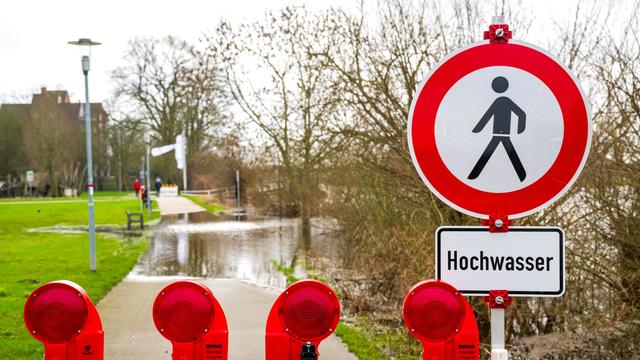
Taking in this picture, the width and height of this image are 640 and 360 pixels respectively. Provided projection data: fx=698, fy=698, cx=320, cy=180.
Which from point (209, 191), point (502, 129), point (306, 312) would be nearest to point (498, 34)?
point (502, 129)

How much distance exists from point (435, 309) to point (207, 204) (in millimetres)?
41159

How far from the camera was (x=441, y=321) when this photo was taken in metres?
2.42

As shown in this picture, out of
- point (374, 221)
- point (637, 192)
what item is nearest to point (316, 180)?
point (374, 221)

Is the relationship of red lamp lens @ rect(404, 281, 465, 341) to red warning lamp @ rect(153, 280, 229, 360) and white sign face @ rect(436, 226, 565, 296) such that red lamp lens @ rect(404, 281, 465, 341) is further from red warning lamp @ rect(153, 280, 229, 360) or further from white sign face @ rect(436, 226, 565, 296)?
red warning lamp @ rect(153, 280, 229, 360)

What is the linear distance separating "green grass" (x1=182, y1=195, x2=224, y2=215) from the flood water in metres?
9.34

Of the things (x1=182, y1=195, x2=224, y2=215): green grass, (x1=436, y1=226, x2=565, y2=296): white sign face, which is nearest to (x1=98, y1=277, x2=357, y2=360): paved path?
(x1=436, y1=226, x2=565, y2=296): white sign face

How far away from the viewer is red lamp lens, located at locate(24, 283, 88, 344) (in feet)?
8.28

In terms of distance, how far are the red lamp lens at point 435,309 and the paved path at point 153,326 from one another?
4768 millimetres

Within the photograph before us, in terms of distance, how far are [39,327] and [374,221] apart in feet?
30.3

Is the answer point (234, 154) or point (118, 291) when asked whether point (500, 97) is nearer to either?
point (118, 291)

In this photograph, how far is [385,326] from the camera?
9055 mm

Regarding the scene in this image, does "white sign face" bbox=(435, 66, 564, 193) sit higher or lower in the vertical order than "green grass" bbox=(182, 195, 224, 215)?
higher

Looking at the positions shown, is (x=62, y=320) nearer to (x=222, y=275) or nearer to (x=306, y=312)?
(x=306, y=312)

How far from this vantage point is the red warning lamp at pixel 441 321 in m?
2.41
